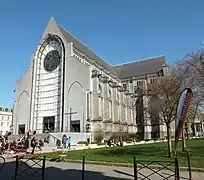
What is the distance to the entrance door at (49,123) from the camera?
192 ft

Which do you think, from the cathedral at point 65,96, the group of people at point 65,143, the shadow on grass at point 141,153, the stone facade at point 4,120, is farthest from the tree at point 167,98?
the stone facade at point 4,120

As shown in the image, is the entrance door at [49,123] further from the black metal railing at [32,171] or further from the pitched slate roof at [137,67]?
the black metal railing at [32,171]

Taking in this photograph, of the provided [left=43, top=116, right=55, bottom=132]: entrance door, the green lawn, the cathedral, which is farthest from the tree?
[left=43, top=116, right=55, bottom=132]: entrance door

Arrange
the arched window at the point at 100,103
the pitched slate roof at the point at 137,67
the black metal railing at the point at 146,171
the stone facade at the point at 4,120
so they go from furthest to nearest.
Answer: the stone facade at the point at 4,120 → the pitched slate roof at the point at 137,67 → the arched window at the point at 100,103 → the black metal railing at the point at 146,171

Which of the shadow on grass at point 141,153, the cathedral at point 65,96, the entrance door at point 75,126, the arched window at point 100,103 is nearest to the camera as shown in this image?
the shadow on grass at point 141,153

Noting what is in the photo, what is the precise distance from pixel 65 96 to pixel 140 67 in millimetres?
42393

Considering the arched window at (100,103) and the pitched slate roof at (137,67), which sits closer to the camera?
the arched window at (100,103)

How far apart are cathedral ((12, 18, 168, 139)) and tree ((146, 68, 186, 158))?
28.3 m

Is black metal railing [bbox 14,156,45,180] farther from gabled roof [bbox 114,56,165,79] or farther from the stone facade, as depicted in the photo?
the stone facade

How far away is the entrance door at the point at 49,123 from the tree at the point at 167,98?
130 ft

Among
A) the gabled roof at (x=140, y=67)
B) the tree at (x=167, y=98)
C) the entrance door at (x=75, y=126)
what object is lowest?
the entrance door at (x=75, y=126)

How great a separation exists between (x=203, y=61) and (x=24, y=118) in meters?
52.6

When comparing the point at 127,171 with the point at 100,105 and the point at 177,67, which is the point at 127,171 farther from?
the point at 100,105

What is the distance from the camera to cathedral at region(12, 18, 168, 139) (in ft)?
178
